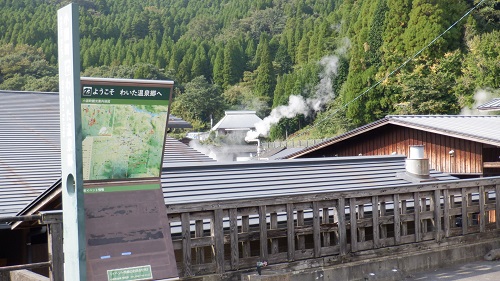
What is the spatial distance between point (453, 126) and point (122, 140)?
13.2m

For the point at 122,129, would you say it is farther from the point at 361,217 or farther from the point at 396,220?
the point at 396,220

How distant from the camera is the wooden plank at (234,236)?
26.3 feet

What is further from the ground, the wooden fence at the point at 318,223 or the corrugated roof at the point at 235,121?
the corrugated roof at the point at 235,121

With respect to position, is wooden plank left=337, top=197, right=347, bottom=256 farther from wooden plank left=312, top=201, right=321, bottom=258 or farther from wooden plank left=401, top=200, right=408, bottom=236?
wooden plank left=401, top=200, right=408, bottom=236

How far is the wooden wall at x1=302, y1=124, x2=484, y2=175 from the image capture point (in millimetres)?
17016

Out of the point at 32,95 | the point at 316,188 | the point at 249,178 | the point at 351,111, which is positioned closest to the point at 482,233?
the point at 316,188

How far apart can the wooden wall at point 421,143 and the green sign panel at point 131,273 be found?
43.3ft

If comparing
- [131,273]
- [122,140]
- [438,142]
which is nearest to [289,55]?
[438,142]

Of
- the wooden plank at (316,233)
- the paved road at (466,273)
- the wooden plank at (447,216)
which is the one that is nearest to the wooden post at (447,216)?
the wooden plank at (447,216)

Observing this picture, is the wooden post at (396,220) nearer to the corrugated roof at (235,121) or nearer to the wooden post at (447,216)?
the wooden post at (447,216)

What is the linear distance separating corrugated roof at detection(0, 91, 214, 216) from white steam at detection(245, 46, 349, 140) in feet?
163

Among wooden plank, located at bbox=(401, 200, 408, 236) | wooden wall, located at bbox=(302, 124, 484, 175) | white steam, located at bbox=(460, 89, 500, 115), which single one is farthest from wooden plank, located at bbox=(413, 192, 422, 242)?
white steam, located at bbox=(460, 89, 500, 115)

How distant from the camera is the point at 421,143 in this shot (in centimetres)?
1830

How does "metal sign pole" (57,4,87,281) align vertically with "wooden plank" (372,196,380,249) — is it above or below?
above
